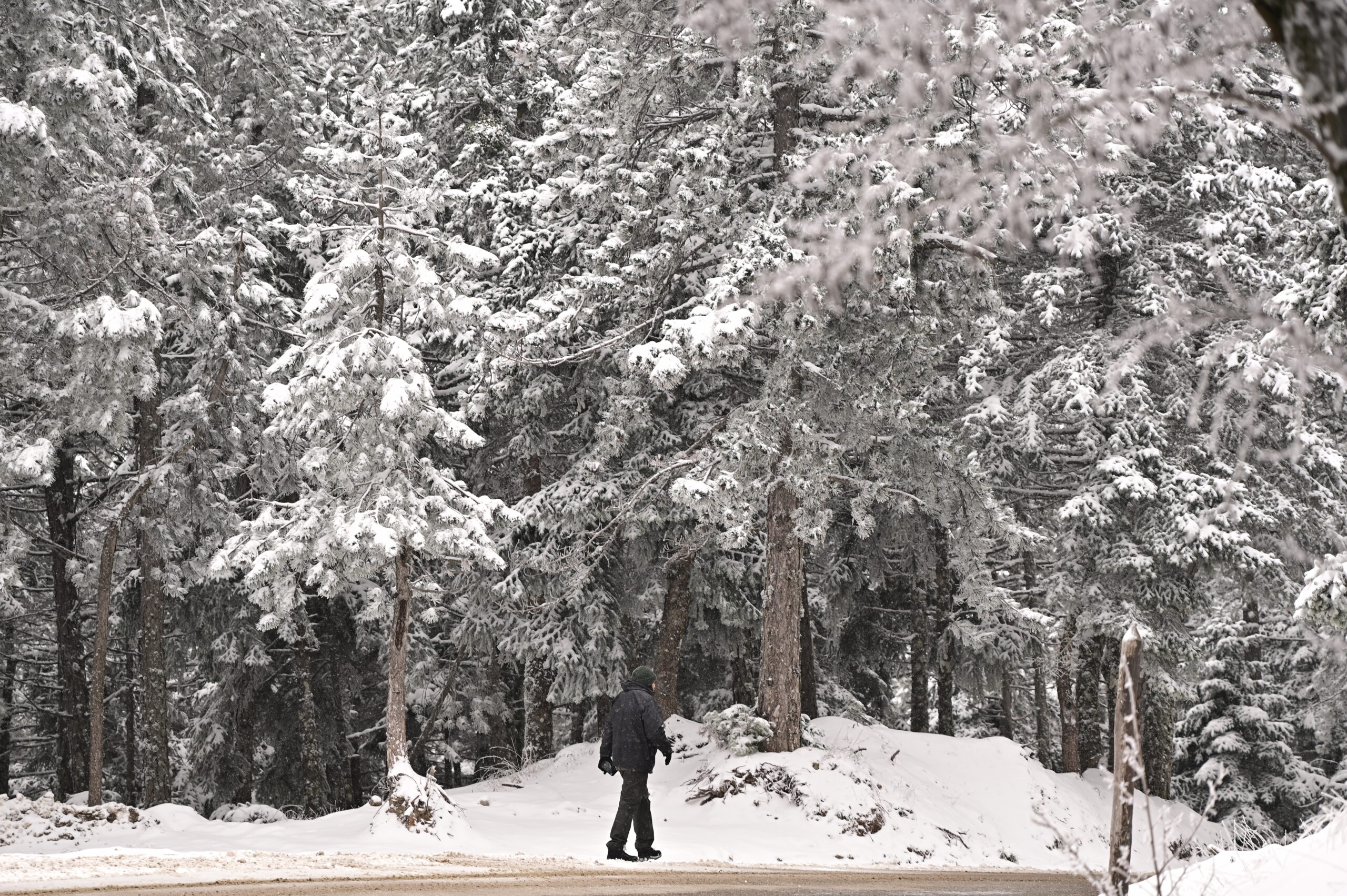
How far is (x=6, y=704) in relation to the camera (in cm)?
2302

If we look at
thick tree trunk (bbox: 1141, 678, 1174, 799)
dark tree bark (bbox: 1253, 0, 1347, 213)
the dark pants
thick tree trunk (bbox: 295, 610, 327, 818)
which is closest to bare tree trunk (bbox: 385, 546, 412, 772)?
the dark pants

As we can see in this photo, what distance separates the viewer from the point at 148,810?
43.7 ft

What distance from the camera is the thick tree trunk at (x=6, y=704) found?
2269 cm

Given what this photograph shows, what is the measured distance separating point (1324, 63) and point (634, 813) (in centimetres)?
869

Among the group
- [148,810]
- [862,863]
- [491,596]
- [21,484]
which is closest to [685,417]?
[491,596]

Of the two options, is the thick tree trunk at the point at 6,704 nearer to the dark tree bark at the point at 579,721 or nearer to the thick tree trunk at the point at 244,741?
the thick tree trunk at the point at 244,741

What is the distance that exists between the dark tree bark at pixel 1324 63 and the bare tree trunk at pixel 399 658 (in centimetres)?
1118

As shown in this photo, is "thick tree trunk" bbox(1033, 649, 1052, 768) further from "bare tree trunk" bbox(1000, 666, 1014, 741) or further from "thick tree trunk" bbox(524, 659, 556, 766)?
"thick tree trunk" bbox(524, 659, 556, 766)

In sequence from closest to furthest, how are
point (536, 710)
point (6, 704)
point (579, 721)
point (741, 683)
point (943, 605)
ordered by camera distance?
point (536, 710) < point (741, 683) < point (943, 605) < point (6, 704) < point (579, 721)

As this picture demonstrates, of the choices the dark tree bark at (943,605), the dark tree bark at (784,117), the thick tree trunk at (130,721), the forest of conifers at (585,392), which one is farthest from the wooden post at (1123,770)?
the thick tree trunk at (130,721)

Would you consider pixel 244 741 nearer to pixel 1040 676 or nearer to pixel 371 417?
pixel 371 417

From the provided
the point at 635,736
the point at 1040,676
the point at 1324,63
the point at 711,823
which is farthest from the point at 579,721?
the point at 1324,63

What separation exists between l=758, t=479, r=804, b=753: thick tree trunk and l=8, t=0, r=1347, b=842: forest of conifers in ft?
0.17

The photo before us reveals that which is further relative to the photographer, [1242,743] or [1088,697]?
[1242,743]
